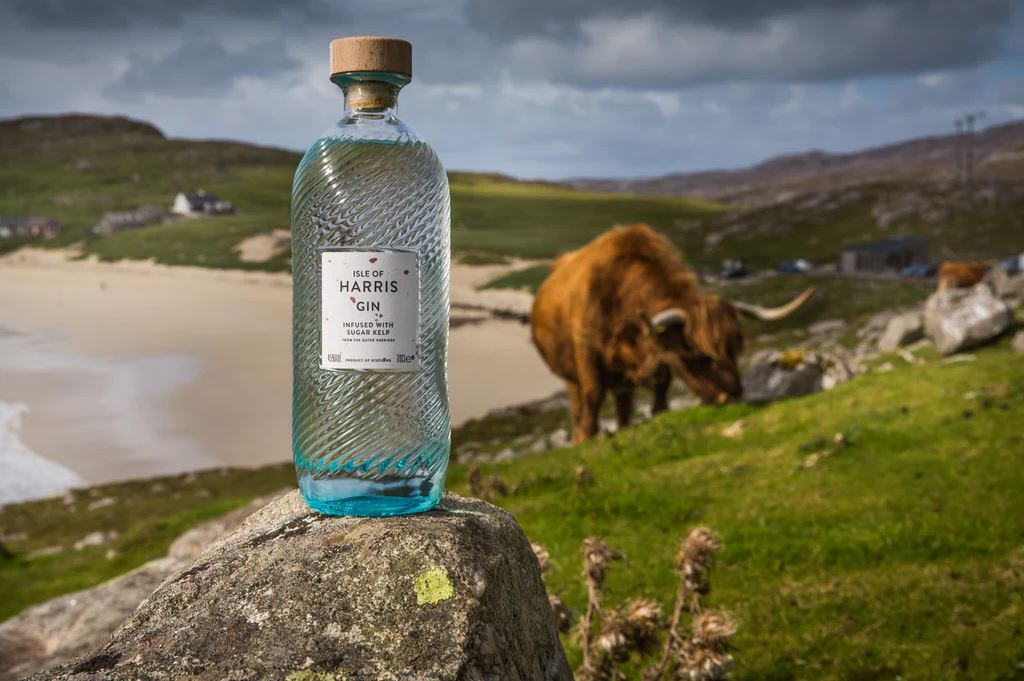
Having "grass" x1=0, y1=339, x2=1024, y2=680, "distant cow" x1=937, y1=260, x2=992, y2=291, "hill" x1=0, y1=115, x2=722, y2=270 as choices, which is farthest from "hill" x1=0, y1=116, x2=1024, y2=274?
"grass" x1=0, y1=339, x2=1024, y2=680

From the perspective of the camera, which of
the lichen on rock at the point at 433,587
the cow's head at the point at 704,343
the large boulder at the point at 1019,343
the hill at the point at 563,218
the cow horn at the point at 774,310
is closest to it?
the lichen on rock at the point at 433,587

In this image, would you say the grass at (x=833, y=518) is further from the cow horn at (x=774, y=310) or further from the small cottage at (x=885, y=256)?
the small cottage at (x=885, y=256)

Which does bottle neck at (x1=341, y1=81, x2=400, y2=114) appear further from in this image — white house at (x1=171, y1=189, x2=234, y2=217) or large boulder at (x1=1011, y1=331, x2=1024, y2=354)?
white house at (x1=171, y1=189, x2=234, y2=217)

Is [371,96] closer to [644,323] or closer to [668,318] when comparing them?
[668,318]

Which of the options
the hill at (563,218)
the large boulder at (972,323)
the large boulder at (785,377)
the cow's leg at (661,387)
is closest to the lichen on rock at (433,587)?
the cow's leg at (661,387)

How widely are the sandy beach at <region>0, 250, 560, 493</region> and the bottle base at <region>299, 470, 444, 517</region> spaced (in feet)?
102

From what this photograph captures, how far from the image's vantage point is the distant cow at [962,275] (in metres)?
37.5

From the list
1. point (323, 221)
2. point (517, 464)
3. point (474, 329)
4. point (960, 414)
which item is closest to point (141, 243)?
point (474, 329)

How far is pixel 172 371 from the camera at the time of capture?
46906mm

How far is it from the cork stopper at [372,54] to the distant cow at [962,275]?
36.7m

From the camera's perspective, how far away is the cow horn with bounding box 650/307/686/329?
17062 millimetres

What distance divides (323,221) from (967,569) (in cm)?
809

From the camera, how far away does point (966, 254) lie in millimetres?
84812

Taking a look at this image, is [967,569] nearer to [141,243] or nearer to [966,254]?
[966,254]
